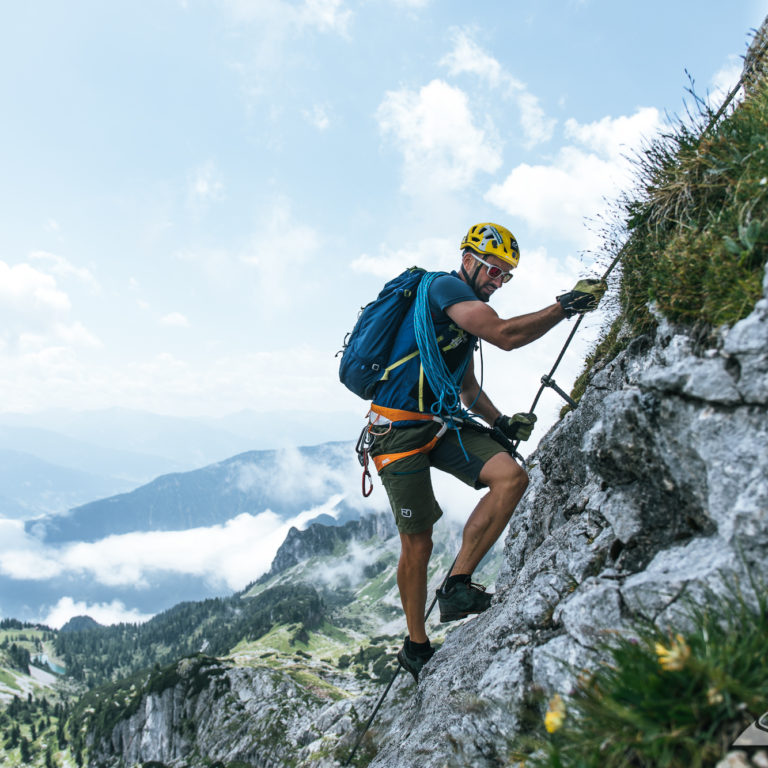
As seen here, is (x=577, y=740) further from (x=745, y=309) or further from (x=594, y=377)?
(x=594, y=377)

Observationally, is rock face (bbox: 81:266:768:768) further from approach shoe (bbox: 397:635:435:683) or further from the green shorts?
the green shorts

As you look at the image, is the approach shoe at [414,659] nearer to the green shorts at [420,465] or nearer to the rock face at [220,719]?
the green shorts at [420,465]

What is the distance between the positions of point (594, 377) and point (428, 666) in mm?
5756

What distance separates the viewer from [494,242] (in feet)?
25.3

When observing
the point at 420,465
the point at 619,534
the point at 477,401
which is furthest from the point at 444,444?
the point at 619,534

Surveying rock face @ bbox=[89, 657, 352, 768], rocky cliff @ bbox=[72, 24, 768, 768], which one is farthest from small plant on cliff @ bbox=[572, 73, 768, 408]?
rock face @ bbox=[89, 657, 352, 768]

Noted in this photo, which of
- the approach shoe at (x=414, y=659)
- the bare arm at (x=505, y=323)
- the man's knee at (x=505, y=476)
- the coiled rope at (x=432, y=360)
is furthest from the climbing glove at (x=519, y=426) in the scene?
the approach shoe at (x=414, y=659)

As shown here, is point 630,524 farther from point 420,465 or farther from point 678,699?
point 420,465

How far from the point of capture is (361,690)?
146250mm

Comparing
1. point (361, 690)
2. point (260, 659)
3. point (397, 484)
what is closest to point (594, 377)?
point (397, 484)

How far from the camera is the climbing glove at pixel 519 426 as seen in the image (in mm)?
8766

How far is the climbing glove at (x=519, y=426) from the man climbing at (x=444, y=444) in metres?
1.00

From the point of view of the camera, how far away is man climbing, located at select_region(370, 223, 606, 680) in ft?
24.1

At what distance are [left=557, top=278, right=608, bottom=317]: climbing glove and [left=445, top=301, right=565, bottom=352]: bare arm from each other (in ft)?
0.31
